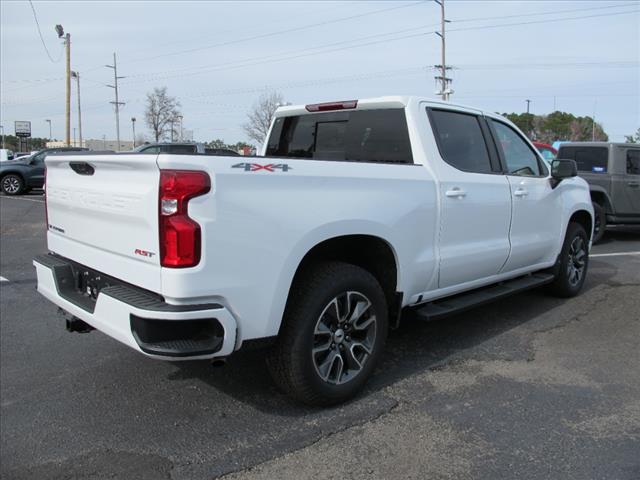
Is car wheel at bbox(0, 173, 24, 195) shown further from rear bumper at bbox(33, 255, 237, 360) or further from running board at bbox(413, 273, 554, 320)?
rear bumper at bbox(33, 255, 237, 360)

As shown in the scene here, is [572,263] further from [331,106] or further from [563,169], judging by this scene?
[331,106]

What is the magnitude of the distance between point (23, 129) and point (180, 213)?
7807 centimetres

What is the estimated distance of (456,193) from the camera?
414 cm

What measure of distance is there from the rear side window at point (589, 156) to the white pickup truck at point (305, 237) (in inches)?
238

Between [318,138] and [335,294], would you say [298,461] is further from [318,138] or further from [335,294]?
[318,138]

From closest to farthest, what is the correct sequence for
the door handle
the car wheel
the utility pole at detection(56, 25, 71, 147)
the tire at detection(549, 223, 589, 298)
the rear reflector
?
the door handle < the rear reflector < the tire at detection(549, 223, 589, 298) < the car wheel < the utility pole at detection(56, 25, 71, 147)

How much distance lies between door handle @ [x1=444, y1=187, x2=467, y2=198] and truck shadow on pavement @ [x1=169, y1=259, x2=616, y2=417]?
125 cm

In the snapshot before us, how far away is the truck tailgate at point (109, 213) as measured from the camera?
281cm

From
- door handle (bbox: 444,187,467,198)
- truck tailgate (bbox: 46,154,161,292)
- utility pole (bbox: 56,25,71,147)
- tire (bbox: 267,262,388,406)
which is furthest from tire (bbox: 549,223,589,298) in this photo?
utility pole (bbox: 56,25,71,147)

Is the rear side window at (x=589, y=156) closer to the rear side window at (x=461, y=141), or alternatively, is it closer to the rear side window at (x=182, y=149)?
the rear side window at (x=461, y=141)

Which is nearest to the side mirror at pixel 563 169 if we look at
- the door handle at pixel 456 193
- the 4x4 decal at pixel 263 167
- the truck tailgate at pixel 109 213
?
the door handle at pixel 456 193

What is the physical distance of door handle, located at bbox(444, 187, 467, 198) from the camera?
409 cm

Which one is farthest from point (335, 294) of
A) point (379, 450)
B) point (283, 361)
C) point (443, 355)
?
point (443, 355)

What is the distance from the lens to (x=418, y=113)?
414 centimetres
